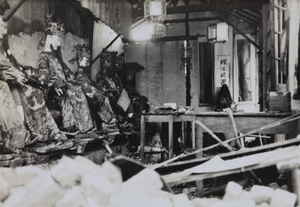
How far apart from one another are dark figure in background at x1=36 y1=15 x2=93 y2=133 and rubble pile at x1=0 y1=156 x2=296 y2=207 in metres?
4.89

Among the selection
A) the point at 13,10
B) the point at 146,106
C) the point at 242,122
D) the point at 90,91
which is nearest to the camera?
the point at 242,122

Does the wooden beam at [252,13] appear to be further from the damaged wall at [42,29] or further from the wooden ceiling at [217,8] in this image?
the damaged wall at [42,29]

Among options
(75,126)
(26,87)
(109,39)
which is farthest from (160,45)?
(26,87)

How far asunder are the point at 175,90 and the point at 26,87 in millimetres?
7488

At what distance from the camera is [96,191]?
1482 millimetres

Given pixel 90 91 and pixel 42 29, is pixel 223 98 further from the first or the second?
pixel 42 29

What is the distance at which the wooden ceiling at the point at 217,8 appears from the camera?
1041cm

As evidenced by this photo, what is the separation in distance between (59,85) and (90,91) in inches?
50.7

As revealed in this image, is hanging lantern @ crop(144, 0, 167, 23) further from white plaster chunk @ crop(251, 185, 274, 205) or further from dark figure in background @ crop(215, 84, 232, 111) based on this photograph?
white plaster chunk @ crop(251, 185, 274, 205)

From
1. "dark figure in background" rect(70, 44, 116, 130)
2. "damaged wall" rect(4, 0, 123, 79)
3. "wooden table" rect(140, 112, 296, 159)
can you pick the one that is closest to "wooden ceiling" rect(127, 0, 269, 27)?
"damaged wall" rect(4, 0, 123, 79)

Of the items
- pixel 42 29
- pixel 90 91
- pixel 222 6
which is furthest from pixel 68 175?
pixel 222 6

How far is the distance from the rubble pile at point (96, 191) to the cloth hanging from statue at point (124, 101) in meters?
7.83

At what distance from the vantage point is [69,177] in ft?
5.13

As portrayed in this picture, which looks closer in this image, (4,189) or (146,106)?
(4,189)
